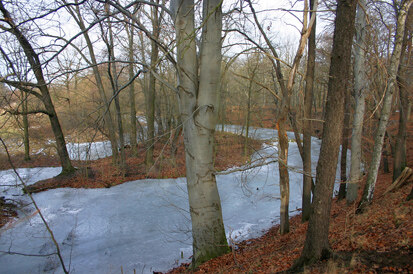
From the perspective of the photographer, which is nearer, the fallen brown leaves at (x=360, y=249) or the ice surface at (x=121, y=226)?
the fallen brown leaves at (x=360, y=249)

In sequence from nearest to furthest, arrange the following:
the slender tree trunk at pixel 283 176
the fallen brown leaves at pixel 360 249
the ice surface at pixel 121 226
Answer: the fallen brown leaves at pixel 360 249, the slender tree trunk at pixel 283 176, the ice surface at pixel 121 226

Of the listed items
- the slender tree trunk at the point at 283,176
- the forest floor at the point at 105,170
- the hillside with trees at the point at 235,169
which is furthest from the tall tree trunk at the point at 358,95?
the forest floor at the point at 105,170

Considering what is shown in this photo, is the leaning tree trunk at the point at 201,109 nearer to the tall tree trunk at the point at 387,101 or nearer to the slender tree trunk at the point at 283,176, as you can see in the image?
the slender tree trunk at the point at 283,176

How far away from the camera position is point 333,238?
4562mm

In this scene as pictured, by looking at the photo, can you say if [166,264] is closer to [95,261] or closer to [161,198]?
[95,261]

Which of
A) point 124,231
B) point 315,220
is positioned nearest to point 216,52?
point 315,220

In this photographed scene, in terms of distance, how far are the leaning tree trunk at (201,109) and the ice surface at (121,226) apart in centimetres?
79

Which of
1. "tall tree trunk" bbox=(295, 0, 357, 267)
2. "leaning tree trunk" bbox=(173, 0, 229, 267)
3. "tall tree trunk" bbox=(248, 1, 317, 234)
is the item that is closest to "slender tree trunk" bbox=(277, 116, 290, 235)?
"tall tree trunk" bbox=(248, 1, 317, 234)

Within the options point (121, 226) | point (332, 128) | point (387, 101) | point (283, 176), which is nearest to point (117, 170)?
point (121, 226)

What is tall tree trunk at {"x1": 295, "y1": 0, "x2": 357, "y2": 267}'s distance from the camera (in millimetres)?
2984

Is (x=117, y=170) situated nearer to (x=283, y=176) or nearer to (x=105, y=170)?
(x=105, y=170)

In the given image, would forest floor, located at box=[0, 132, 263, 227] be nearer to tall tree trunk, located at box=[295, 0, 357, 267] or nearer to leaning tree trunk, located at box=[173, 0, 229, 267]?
leaning tree trunk, located at box=[173, 0, 229, 267]

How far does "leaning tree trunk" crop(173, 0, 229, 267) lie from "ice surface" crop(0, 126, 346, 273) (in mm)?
789

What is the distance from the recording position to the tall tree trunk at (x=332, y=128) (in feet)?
9.79
